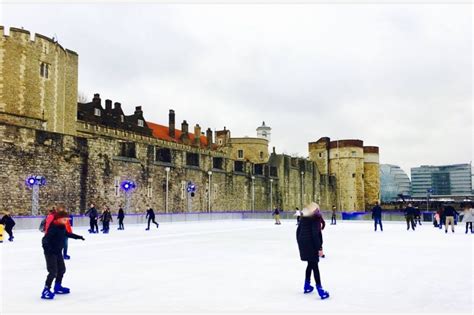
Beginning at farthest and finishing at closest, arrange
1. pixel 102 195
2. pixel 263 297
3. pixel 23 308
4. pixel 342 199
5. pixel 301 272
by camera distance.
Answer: pixel 342 199, pixel 102 195, pixel 301 272, pixel 263 297, pixel 23 308

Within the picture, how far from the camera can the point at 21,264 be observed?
8.93 meters

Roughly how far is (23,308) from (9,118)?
24166 mm

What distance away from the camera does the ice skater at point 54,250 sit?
5.70m

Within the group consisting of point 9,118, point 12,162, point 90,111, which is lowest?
point 12,162

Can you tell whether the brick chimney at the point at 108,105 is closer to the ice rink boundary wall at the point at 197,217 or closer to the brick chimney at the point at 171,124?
the brick chimney at the point at 171,124

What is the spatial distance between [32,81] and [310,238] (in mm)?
26132

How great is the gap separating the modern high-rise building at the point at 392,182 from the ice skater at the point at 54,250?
113 metres

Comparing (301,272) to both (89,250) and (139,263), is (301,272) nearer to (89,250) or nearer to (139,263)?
(139,263)

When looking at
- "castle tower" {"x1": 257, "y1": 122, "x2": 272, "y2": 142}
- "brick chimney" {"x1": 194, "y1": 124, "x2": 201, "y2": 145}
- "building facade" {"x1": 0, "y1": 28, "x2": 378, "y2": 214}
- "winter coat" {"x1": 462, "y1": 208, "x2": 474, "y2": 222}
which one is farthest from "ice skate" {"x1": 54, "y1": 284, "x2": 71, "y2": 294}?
"castle tower" {"x1": 257, "y1": 122, "x2": 272, "y2": 142}

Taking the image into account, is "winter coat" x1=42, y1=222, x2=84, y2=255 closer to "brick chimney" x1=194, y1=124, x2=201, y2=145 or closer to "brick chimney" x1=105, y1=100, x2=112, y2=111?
"brick chimney" x1=105, y1=100, x2=112, y2=111

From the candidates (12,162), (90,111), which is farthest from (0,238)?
(90,111)

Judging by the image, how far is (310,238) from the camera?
19.3 feet

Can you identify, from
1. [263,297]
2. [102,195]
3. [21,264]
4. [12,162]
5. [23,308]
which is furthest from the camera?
[102,195]

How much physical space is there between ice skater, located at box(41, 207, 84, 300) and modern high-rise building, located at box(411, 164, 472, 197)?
433ft
